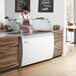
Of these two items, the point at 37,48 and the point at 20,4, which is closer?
the point at 37,48

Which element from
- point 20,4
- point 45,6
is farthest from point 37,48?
point 20,4

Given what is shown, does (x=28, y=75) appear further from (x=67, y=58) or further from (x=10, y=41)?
(x=67, y=58)

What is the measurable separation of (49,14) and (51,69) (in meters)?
2.31

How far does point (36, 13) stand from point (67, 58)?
1.76 meters

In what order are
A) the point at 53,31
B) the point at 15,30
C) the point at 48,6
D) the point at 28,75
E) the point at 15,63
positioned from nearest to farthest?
the point at 28,75
the point at 15,63
the point at 15,30
the point at 53,31
the point at 48,6

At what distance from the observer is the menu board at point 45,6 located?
7.07 metres

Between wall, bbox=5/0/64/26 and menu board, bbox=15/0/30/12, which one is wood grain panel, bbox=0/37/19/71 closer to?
wall, bbox=5/0/64/26

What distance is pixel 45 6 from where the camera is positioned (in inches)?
283

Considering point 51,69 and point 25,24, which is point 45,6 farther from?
point 51,69

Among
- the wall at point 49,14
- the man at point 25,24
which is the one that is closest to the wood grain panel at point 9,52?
the man at point 25,24

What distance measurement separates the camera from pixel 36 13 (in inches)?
287

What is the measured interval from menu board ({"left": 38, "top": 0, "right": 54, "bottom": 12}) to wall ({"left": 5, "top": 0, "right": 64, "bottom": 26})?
12 centimetres

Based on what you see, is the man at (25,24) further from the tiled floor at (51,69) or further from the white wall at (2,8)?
the white wall at (2,8)

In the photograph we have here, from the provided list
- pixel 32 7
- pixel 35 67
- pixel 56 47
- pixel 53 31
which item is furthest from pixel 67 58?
pixel 32 7
